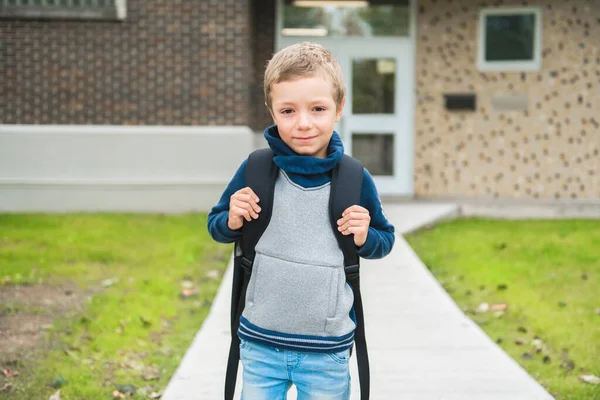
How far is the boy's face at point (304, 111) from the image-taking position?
7.96 feet

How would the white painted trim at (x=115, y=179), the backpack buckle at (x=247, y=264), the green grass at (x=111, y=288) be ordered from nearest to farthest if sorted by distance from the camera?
the backpack buckle at (x=247, y=264)
the green grass at (x=111, y=288)
the white painted trim at (x=115, y=179)

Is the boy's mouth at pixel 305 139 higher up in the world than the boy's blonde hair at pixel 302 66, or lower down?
lower down

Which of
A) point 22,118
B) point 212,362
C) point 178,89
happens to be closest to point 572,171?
point 178,89

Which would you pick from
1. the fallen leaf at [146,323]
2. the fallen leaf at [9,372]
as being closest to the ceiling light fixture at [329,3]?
the fallen leaf at [146,323]

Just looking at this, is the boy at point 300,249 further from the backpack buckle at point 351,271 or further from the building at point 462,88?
the building at point 462,88

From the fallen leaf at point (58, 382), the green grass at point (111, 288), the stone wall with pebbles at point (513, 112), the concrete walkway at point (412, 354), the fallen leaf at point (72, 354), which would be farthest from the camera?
the stone wall with pebbles at point (513, 112)

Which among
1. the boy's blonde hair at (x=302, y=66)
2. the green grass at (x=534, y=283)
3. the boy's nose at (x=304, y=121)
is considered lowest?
the green grass at (x=534, y=283)

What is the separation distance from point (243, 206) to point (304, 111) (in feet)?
1.17

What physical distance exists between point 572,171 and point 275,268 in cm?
1096

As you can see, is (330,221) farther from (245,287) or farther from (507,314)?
(507,314)

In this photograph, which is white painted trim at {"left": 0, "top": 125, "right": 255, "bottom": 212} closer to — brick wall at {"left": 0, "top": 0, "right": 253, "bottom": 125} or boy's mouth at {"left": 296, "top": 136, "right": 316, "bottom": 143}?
brick wall at {"left": 0, "top": 0, "right": 253, "bottom": 125}

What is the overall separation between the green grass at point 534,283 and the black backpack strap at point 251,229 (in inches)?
96.3

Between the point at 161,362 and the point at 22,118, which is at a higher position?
the point at 22,118

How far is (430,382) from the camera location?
14.4 feet
